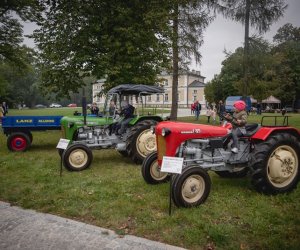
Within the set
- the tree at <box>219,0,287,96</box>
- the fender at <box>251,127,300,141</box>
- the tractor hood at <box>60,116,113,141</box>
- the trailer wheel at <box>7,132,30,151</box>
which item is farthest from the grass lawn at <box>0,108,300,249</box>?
the tree at <box>219,0,287,96</box>

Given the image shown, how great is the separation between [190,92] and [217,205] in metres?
74.6

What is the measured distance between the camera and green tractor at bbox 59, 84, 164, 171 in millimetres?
8234

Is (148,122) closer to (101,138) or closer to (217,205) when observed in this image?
(101,138)

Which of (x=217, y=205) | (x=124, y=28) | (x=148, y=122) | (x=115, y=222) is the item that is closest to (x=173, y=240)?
(x=115, y=222)

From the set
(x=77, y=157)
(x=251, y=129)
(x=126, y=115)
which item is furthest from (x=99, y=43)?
(x=251, y=129)

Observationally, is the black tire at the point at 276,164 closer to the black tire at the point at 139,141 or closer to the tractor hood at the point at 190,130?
the tractor hood at the point at 190,130

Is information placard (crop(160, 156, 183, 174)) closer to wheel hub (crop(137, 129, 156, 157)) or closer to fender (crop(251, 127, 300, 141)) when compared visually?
fender (crop(251, 127, 300, 141))

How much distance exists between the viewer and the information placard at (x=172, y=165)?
4.95m

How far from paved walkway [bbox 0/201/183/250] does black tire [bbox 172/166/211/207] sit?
1206 millimetres

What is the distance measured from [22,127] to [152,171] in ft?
22.4

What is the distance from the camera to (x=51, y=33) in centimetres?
1540

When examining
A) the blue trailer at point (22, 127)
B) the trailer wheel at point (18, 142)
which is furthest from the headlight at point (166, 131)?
the trailer wheel at point (18, 142)

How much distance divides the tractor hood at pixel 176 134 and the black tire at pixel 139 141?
2.55 meters

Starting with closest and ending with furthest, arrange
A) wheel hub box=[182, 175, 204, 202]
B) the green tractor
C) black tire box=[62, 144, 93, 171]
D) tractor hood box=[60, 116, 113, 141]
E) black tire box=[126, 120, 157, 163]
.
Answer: wheel hub box=[182, 175, 204, 202], black tire box=[62, 144, 93, 171], the green tractor, black tire box=[126, 120, 157, 163], tractor hood box=[60, 116, 113, 141]
